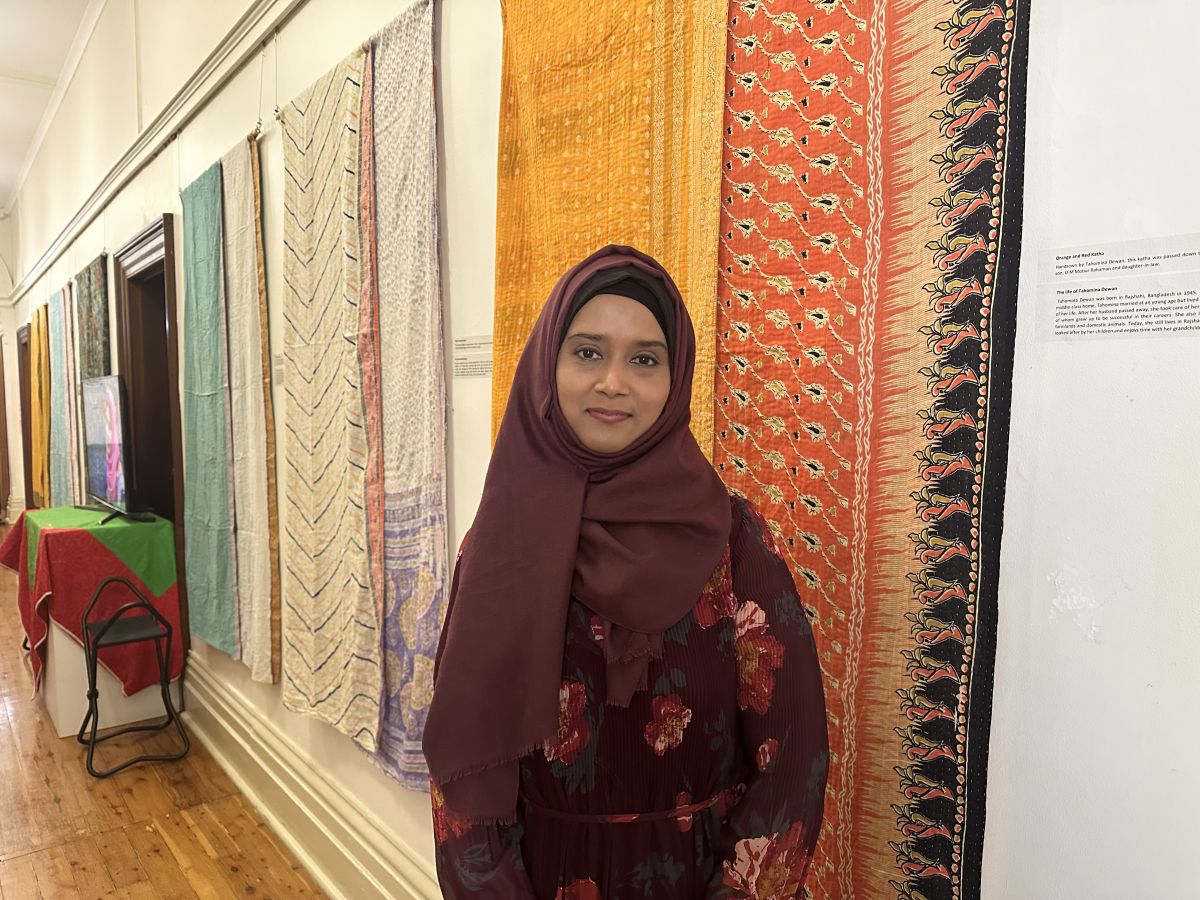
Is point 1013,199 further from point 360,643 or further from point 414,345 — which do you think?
point 360,643

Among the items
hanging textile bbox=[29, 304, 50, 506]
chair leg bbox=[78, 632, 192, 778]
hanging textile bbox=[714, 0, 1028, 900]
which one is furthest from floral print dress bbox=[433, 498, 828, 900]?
hanging textile bbox=[29, 304, 50, 506]

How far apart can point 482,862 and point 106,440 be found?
13.7ft

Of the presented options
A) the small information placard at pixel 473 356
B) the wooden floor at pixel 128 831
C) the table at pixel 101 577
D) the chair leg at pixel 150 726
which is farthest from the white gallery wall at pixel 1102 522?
the table at pixel 101 577

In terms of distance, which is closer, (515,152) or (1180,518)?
(1180,518)

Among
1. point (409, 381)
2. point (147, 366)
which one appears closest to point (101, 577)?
point (147, 366)

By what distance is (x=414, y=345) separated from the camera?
1942mm

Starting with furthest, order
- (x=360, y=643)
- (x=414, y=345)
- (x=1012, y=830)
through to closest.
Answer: (x=360, y=643) < (x=414, y=345) < (x=1012, y=830)

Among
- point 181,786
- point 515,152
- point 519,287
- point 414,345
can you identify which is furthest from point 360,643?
point 181,786

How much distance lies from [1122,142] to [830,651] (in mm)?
713

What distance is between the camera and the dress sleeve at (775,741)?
0.92m

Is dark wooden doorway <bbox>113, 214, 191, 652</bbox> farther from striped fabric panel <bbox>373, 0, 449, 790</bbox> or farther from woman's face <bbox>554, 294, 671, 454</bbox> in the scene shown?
woman's face <bbox>554, 294, 671, 454</bbox>

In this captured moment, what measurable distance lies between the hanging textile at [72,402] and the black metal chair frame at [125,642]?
2.35 meters

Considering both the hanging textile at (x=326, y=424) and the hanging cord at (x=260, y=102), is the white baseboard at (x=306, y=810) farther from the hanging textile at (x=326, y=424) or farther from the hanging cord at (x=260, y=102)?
the hanging cord at (x=260, y=102)

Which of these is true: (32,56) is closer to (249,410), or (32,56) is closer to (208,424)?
(208,424)
